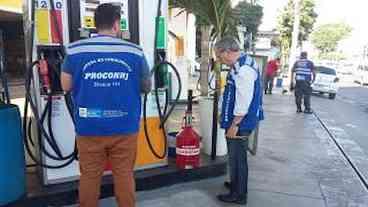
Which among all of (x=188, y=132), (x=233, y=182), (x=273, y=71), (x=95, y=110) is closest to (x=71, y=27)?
(x=95, y=110)

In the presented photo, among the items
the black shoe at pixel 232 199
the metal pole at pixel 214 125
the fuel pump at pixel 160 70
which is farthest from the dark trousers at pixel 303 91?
the black shoe at pixel 232 199

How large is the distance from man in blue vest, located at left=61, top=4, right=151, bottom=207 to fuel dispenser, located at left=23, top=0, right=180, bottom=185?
797 mm

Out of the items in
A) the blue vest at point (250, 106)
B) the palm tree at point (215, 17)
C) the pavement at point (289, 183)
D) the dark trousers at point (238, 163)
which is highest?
the palm tree at point (215, 17)

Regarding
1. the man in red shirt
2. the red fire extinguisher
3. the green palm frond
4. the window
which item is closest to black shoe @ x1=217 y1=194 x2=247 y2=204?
the red fire extinguisher

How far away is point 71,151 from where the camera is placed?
4043 millimetres

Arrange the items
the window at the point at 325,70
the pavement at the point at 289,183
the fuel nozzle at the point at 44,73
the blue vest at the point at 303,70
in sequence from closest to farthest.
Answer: the fuel nozzle at the point at 44,73 < the pavement at the point at 289,183 < the blue vest at the point at 303,70 < the window at the point at 325,70

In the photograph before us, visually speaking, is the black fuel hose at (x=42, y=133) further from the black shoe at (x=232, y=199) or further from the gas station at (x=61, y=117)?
the black shoe at (x=232, y=199)

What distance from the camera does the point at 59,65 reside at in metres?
3.72

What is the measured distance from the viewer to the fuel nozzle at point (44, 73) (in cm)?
363

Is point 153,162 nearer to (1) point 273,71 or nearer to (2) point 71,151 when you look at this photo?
(2) point 71,151

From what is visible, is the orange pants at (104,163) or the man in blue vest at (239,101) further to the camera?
the man in blue vest at (239,101)

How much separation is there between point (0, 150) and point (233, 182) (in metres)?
2.25

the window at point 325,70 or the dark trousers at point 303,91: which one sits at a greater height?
the window at point 325,70

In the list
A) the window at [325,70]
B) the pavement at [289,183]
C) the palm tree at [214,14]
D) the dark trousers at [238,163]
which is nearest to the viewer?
the dark trousers at [238,163]
